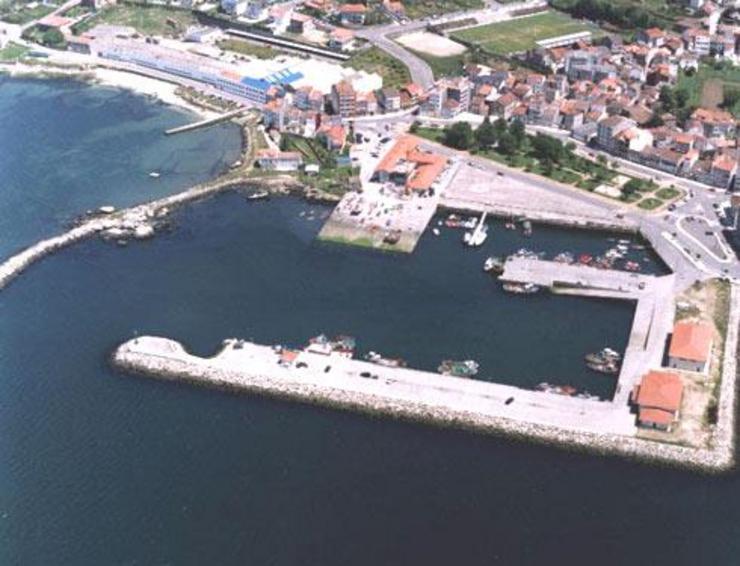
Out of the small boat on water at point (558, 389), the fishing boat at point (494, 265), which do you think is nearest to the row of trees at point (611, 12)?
the fishing boat at point (494, 265)

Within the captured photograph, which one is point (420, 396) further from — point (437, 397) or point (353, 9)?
point (353, 9)

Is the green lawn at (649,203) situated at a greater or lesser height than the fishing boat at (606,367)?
greater

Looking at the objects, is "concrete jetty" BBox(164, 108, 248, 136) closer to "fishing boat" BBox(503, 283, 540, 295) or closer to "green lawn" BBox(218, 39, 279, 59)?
"green lawn" BBox(218, 39, 279, 59)

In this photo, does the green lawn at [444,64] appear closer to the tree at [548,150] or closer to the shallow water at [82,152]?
the tree at [548,150]

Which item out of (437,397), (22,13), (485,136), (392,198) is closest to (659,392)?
(437,397)

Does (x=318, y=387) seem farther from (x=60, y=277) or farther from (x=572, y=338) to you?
(x=60, y=277)

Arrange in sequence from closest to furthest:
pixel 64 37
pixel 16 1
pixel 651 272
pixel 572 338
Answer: pixel 572 338 → pixel 651 272 → pixel 64 37 → pixel 16 1

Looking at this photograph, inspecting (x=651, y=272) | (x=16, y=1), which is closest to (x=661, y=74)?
(x=651, y=272)

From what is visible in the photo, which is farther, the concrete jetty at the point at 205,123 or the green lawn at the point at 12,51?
the green lawn at the point at 12,51
